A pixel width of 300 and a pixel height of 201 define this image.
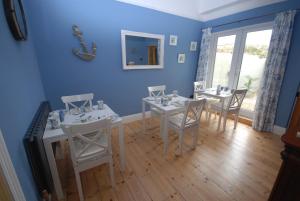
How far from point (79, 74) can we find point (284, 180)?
9.31ft

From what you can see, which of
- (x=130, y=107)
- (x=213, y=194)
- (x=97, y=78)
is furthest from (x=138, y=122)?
(x=213, y=194)

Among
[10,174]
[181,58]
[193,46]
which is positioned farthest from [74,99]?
[193,46]

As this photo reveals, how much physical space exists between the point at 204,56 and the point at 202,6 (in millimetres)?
1218

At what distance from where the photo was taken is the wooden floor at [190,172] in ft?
4.88

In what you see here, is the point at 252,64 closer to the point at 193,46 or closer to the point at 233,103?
the point at 233,103

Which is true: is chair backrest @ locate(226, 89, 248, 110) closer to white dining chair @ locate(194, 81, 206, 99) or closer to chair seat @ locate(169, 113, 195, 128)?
white dining chair @ locate(194, 81, 206, 99)

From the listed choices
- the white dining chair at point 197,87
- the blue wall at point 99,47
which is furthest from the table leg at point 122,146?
the white dining chair at point 197,87

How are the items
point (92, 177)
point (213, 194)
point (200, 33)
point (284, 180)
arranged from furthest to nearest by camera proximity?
1. point (200, 33)
2. point (92, 177)
3. point (213, 194)
4. point (284, 180)

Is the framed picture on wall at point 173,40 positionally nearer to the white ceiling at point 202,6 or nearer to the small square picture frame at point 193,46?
the white ceiling at point 202,6

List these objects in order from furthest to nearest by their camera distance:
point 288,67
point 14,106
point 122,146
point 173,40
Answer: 1. point 173,40
2. point 288,67
3. point 122,146
4. point 14,106

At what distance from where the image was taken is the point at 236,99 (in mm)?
2711

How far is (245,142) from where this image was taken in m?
2.45

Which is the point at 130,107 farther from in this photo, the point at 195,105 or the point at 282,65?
the point at 282,65

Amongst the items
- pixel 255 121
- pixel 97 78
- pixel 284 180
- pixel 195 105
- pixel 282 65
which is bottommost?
pixel 255 121
